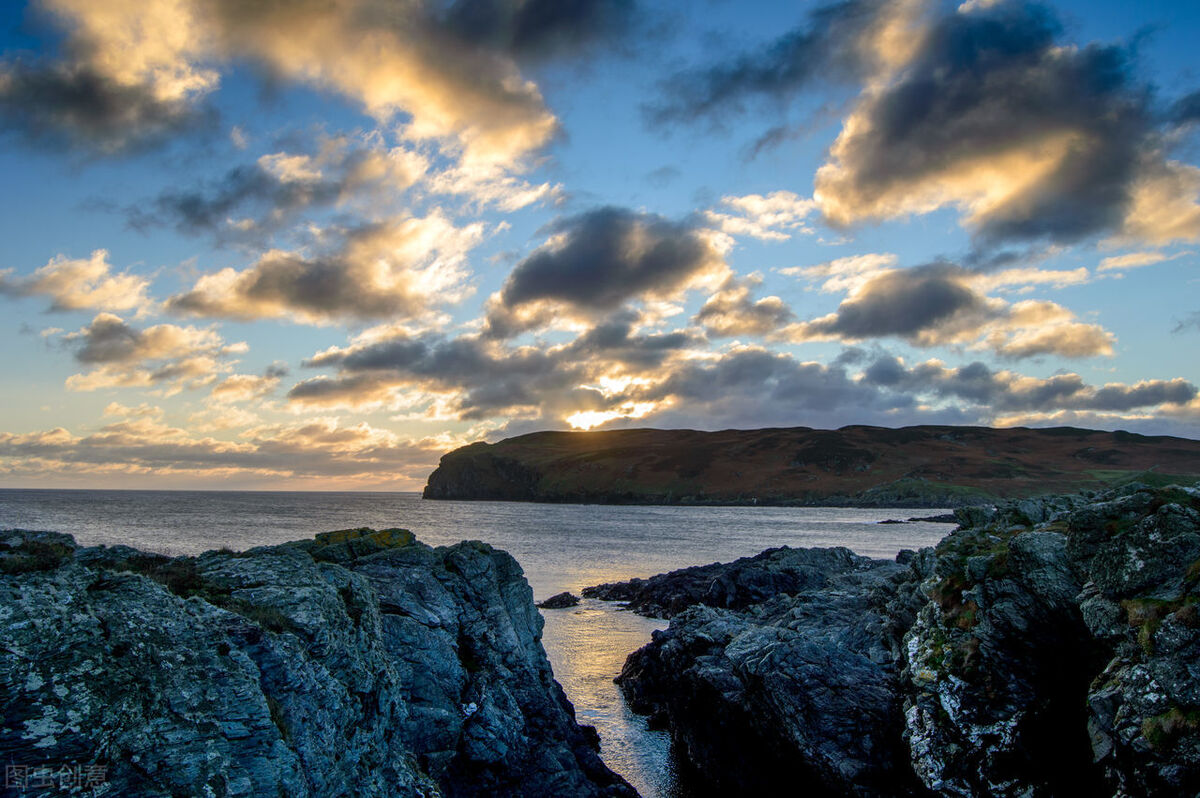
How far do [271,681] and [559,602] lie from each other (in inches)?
1938

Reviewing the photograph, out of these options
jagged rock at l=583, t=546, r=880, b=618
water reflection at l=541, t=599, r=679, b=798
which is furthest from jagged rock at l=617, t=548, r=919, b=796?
jagged rock at l=583, t=546, r=880, b=618

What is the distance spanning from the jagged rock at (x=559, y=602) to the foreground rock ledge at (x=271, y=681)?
33292 millimetres

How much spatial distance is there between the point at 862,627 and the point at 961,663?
24.0ft

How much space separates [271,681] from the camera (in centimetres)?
1355

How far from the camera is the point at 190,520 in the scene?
142125 mm

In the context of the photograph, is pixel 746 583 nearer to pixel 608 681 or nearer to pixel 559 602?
pixel 608 681

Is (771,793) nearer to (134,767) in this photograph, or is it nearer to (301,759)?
(301,759)

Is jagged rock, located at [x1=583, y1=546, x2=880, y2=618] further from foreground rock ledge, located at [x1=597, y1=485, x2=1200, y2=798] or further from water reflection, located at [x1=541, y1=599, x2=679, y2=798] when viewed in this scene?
foreground rock ledge, located at [x1=597, y1=485, x2=1200, y2=798]

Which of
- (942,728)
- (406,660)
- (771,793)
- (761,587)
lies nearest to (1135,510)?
(942,728)

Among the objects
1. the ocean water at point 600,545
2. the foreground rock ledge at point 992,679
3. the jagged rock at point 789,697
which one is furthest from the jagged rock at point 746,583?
the foreground rock ledge at point 992,679

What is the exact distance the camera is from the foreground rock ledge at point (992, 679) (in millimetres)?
17047

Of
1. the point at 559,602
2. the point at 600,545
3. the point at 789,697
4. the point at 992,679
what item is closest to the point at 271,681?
the point at 789,697

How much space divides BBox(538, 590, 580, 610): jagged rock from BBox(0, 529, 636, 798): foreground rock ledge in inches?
1311

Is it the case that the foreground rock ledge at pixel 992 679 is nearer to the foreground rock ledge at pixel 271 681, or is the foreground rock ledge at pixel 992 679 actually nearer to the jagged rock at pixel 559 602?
the foreground rock ledge at pixel 271 681
